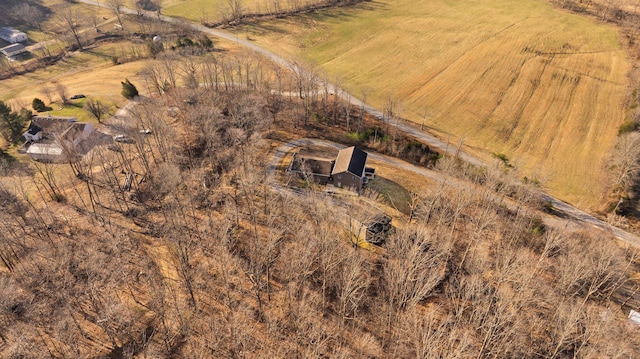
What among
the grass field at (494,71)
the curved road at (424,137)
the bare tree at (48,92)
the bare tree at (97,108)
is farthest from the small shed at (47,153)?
the grass field at (494,71)

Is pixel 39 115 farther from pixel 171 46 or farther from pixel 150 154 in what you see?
pixel 171 46

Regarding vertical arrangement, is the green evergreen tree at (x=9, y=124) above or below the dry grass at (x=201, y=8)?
below

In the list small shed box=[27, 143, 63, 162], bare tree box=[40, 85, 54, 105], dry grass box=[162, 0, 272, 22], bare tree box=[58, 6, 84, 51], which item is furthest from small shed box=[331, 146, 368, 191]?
bare tree box=[58, 6, 84, 51]

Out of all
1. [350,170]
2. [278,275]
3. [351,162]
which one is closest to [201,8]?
[351,162]

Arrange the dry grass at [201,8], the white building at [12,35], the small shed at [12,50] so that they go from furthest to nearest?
1. the dry grass at [201,8]
2. the white building at [12,35]
3. the small shed at [12,50]

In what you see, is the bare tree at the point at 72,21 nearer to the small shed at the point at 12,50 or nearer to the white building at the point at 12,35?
the white building at the point at 12,35

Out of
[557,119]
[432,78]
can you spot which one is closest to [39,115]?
[432,78]

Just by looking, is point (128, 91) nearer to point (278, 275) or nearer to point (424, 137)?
point (278, 275)

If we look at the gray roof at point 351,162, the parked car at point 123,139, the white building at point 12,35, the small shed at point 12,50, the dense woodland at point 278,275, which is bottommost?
the dense woodland at point 278,275
